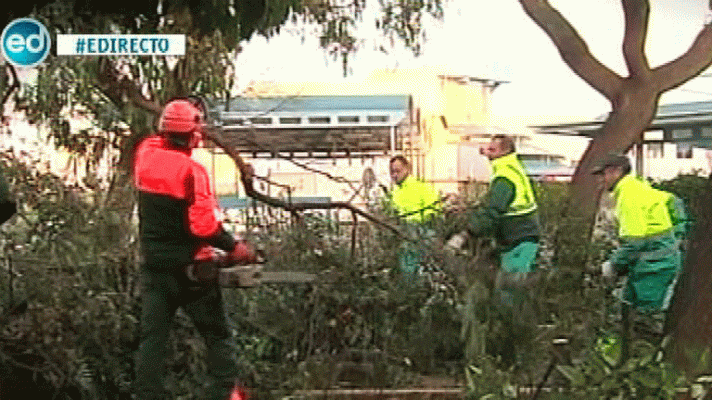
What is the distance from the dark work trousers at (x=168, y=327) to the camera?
6.76m

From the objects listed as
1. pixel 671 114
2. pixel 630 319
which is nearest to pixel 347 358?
pixel 630 319

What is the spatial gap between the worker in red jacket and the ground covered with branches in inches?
21.7

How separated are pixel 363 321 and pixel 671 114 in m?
16.8

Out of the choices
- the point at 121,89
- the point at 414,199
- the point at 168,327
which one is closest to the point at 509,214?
the point at 414,199

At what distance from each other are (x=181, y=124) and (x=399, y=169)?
177 inches

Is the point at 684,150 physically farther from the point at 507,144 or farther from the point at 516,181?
the point at 516,181

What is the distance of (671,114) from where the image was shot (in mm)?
23844

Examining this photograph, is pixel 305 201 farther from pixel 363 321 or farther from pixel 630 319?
pixel 630 319

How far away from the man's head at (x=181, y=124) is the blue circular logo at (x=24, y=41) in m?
1.26

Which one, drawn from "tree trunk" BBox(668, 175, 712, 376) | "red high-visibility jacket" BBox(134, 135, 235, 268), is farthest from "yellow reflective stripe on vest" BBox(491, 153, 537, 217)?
"red high-visibility jacket" BBox(134, 135, 235, 268)

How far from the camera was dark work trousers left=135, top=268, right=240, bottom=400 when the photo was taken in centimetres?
676

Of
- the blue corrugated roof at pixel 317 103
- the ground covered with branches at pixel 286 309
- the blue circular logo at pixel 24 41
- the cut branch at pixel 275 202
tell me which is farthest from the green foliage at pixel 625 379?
the blue corrugated roof at pixel 317 103

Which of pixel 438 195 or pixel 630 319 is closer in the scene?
pixel 630 319

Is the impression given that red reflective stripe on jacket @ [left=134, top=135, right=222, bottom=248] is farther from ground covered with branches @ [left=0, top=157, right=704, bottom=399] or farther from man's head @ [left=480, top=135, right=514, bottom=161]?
man's head @ [left=480, top=135, right=514, bottom=161]
